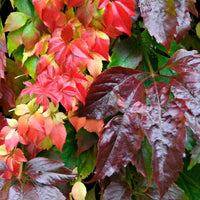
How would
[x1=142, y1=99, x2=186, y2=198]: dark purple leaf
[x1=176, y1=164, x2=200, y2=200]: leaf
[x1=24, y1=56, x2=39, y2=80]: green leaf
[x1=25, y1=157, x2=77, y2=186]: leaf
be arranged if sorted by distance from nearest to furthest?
1. [x1=142, y1=99, x2=186, y2=198]: dark purple leaf
2. [x1=25, y1=157, x2=77, y2=186]: leaf
3. [x1=24, y1=56, x2=39, y2=80]: green leaf
4. [x1=176, y1=164, x2=200, y2=200]: leaf

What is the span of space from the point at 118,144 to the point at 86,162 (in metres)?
0.25

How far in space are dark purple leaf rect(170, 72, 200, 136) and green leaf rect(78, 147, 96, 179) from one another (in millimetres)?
339

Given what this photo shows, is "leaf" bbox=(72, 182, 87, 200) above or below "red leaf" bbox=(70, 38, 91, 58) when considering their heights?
below

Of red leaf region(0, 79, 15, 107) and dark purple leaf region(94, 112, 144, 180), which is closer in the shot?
dark purple leaf region(94, 112, 144, 180)


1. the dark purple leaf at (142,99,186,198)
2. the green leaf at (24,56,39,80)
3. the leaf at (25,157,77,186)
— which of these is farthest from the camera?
the green leaf at (24,56,39,80)

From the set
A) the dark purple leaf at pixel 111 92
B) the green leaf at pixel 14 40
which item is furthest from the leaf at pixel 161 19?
the green leaf at pixel 14 40

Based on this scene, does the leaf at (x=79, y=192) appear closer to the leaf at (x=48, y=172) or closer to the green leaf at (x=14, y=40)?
the leaf at (x=48, y=172)

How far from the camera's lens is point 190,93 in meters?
0.63

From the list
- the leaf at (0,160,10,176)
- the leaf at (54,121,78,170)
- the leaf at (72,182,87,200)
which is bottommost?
the leaf at (72,182,87,200)

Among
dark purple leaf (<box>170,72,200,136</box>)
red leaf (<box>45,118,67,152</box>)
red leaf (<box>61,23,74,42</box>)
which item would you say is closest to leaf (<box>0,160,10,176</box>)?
red leaf (<box>45,118,67,152</box>)

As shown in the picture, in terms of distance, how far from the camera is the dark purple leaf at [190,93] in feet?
2.01

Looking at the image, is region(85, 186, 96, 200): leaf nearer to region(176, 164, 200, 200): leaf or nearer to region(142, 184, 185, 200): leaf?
region(142, 184, 185, 200): leaf

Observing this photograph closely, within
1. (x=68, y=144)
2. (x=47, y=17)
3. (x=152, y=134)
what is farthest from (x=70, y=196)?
(x=47, y=17)

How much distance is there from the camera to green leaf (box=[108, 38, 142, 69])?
0.76 metres
